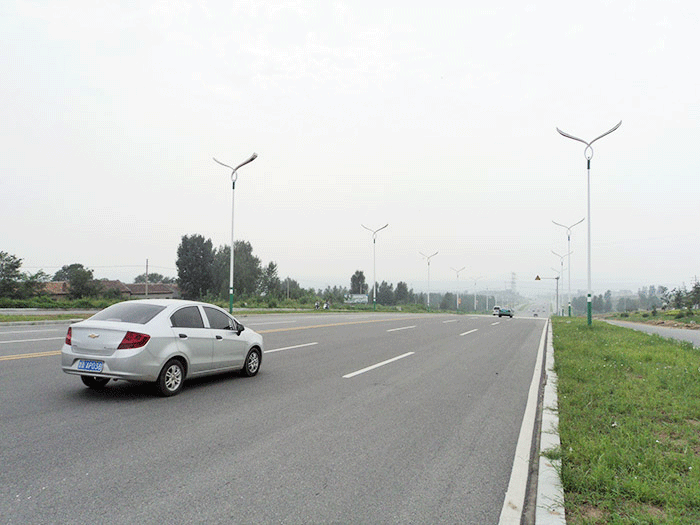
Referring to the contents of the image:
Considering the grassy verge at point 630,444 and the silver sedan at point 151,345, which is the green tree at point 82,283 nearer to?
the silver sedan at point 151,345

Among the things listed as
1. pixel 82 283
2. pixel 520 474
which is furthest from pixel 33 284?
pixel 520 474

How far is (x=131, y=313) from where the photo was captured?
6.93 m

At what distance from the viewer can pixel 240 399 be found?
6.73m

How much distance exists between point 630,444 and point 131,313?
674 cm

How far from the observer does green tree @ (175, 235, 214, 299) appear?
3105 inches

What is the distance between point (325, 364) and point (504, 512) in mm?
6808

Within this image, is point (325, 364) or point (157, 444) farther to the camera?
point (325, 364)

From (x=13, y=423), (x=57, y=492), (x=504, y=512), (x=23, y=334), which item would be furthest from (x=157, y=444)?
(x=23, y=334)

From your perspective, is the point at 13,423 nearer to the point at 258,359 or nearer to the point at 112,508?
the point at 112,508

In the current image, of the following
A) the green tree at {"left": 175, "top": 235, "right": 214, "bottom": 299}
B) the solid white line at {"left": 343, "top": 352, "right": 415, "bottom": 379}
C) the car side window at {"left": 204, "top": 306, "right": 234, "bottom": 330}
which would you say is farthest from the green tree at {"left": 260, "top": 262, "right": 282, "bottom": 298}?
the car side window at {"left": 204, "top": 306, "right": 234, "bottom": 330}

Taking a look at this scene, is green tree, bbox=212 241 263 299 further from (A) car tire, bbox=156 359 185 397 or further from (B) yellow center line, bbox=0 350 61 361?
(A) car tire, bbox=156 359 185 397

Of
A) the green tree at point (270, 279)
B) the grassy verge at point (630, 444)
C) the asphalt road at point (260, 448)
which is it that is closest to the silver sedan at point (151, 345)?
the asphalt road at point (260, 448)

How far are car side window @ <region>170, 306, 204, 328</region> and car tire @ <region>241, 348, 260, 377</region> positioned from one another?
1.36m

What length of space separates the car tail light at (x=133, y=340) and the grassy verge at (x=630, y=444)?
17.6ft
